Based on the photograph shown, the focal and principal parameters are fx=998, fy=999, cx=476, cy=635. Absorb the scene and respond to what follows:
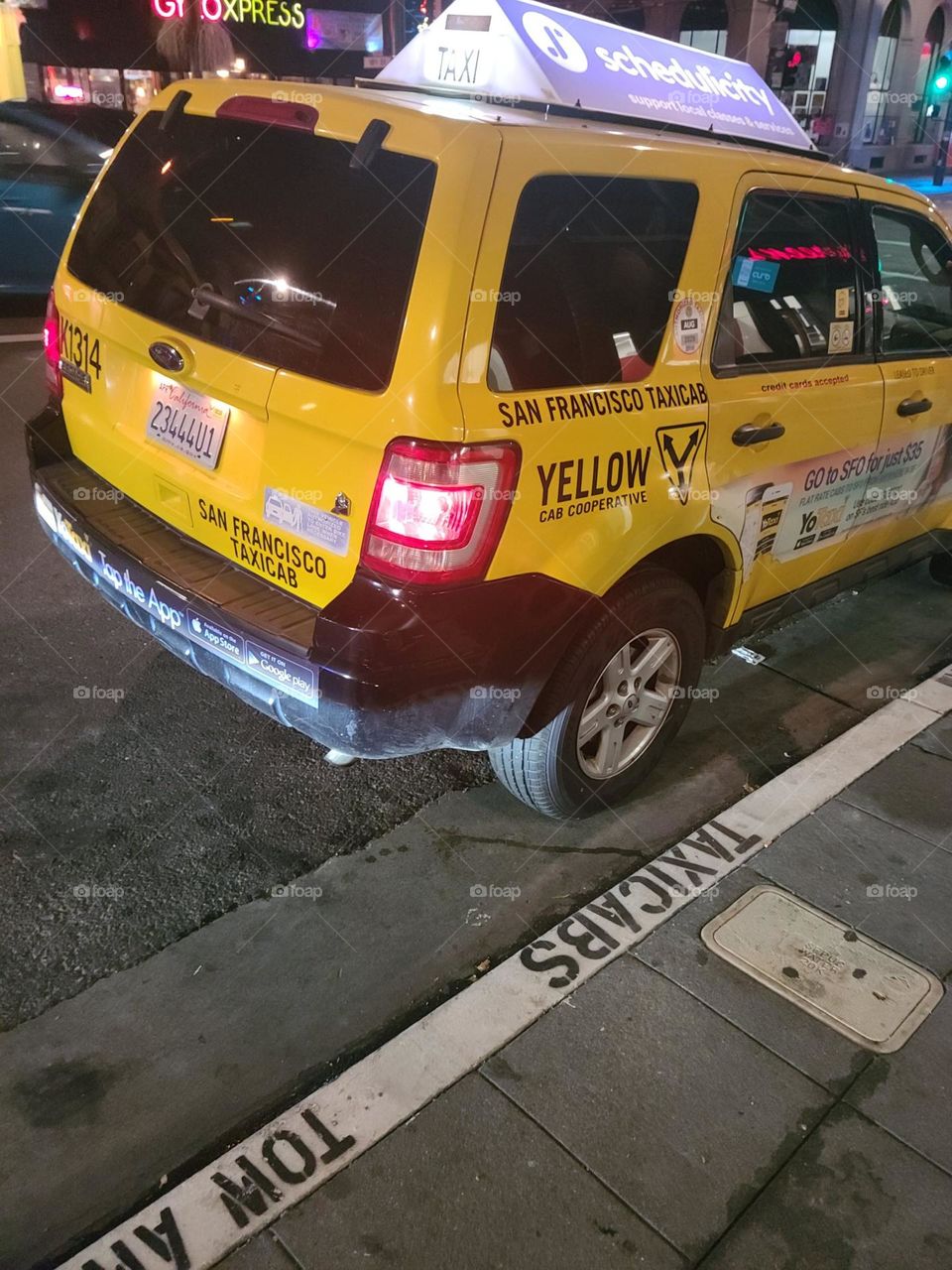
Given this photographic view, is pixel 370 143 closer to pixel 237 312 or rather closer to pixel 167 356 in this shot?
pixel 237 312

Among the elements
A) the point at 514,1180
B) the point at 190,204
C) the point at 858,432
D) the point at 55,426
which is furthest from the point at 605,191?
the point at 514,1180

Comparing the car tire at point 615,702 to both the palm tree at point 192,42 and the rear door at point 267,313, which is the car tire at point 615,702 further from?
the palm tree at point 192,42

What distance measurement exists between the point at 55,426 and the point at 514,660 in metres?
1.89

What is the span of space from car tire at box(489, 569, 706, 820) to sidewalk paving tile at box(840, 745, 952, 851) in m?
0.75

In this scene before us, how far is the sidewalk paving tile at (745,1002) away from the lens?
257cm

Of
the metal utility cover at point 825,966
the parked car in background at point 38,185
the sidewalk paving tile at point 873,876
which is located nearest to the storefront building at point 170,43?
the parked car in background at point 38,185

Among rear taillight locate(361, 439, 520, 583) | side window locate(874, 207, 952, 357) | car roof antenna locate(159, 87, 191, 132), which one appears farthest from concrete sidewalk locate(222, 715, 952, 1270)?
car roof antenna locate(159, 87, 191, 132)

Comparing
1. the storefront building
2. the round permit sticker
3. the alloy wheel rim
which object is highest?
the storefront building

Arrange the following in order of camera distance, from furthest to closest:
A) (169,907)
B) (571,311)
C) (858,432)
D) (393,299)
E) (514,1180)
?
(858,432) < (169,907) < (571,311) < (393,299) < (514,1180)

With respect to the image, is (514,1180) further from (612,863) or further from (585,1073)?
(612,863)

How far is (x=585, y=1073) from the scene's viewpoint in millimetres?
2488

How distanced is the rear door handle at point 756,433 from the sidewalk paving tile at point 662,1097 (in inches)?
64.6

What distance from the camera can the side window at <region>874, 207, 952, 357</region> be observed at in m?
3.86

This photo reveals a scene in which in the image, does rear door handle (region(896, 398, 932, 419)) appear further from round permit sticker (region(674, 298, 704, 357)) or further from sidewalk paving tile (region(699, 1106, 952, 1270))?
sidewalk paving tile (region(699, 1106, 952, 1270))
